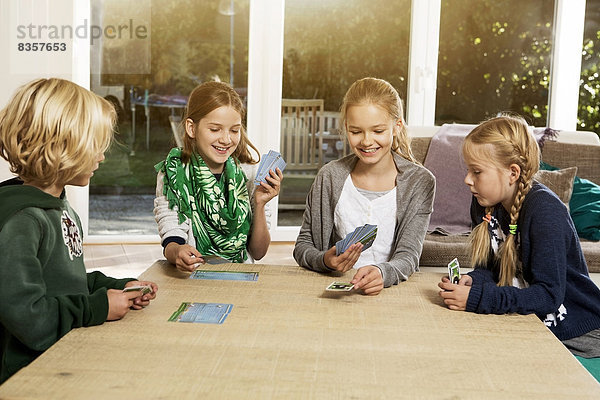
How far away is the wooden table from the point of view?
123cm

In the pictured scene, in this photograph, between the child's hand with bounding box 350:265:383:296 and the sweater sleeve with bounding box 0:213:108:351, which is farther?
the child's hand with bounding box 350:265:383:296

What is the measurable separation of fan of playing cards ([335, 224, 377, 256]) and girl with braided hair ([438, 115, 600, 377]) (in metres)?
0.28

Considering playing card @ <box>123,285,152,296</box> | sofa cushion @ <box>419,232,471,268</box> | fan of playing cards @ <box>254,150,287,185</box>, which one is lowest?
sofa cushion @ <box>419,232,471,268</box>

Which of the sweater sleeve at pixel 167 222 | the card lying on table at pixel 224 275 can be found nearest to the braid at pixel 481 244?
the card lying on table at pixel 224 275

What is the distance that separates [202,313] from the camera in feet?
5.39

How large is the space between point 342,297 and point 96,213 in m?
3.87

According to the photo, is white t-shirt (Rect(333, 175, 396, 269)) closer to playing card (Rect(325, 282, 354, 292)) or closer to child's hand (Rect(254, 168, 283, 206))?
child's hand (Rect(254, 168, 283, 206))

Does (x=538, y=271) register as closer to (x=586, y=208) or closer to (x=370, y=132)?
(x=370, y=132)

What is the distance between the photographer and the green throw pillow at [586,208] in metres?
3.52

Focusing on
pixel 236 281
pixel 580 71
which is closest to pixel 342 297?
pixel 236 281

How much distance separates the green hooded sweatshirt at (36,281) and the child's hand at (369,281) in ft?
2.02

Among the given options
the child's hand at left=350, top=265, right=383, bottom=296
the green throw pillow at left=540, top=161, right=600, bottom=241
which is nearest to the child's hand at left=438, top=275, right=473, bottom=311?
the child's hand at left=350, top=265, right=383, bottom=296

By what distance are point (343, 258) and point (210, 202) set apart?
672mm

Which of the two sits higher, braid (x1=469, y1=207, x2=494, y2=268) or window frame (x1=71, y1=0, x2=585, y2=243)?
window frame (x1=71, y1=0, x2=585, y2=243)
